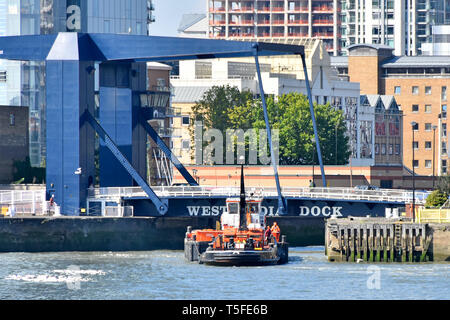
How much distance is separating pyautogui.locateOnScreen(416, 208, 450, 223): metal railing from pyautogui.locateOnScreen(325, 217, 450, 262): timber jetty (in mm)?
781

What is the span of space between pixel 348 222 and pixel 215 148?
172ft

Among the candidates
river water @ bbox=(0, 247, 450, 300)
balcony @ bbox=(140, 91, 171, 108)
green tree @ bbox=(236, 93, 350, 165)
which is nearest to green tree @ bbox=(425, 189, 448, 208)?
river water @ bbox=(0, 247, 450, 300)

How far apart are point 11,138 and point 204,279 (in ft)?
130

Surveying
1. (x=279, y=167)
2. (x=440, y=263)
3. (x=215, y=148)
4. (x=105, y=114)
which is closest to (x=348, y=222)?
(x=440, y=263)

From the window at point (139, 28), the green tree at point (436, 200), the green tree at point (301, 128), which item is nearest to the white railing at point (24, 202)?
the green tree at point (436, 200)

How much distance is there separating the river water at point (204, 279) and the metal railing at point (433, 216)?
12.2ft

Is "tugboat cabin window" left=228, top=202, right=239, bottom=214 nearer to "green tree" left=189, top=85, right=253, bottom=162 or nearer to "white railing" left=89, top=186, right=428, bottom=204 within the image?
"white railing" left=89, top=186, right=428, bottom=204

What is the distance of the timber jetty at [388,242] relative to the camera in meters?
83.9

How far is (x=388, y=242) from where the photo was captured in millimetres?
84688

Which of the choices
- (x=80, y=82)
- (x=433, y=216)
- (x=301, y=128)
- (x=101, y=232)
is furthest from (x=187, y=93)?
(x=433, y=216)

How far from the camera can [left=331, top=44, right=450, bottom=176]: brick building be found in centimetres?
19525

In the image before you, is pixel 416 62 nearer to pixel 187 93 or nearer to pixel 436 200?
pixel 187 93
